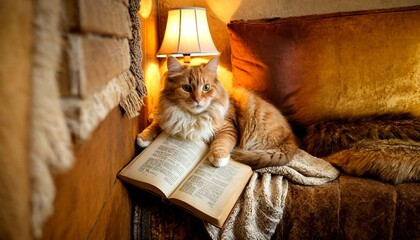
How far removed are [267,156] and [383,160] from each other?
18.8 inches

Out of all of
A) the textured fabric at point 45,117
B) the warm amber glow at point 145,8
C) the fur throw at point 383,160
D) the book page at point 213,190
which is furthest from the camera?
the warm amber glow at point 145,8

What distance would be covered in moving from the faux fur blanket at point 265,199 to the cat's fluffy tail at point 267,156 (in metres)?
0.03

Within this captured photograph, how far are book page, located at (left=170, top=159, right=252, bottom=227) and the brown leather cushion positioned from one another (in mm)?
633

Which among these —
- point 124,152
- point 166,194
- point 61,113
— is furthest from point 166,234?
point 61,113

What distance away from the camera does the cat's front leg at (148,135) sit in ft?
4.39

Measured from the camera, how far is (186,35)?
1.73 metres

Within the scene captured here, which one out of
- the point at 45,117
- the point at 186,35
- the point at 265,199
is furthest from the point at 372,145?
the point at 45,117

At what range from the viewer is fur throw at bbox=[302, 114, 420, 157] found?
1.37 m

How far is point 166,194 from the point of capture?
1.06 meters

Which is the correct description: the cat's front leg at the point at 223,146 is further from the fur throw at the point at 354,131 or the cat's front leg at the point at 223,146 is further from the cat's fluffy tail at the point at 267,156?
the fur throw at the point at 354,131

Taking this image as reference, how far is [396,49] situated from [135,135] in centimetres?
147

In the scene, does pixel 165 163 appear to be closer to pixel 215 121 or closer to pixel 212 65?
pixel 215 121

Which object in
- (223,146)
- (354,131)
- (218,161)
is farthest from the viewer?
(354,131)

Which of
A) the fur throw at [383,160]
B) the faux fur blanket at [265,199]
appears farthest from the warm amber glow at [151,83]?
the fur throw at [383,160]
